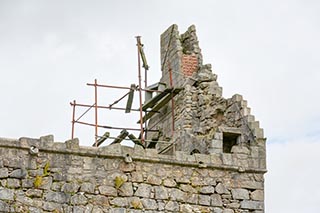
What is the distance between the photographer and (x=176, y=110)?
19.2m

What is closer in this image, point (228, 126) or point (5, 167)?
point (5, 167)

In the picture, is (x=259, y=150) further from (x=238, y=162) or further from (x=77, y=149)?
(x=77, y=149)

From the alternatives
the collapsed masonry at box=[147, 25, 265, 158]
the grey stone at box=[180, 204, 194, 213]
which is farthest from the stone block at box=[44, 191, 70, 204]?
the collapsed masonry at box=[147, 25, 265, 158]

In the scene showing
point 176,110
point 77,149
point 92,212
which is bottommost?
point 92,212

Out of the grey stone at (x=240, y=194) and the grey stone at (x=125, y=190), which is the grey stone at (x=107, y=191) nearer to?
the grey stone at (x=125, y=190)

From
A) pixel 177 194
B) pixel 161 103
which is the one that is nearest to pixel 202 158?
pixel 177 194

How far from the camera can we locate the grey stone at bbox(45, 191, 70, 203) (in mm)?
15945

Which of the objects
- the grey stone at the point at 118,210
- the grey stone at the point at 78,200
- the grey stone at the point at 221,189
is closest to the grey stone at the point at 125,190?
the grey stone at the point at 118,210

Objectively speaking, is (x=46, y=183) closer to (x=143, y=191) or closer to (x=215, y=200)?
(x=143, y=191)

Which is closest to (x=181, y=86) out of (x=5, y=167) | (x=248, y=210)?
(x=248, y=210)

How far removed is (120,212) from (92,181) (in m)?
0.72

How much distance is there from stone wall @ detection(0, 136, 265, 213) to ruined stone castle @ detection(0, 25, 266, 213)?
2 cm

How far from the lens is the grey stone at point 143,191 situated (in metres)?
16.5

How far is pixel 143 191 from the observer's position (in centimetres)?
1650
